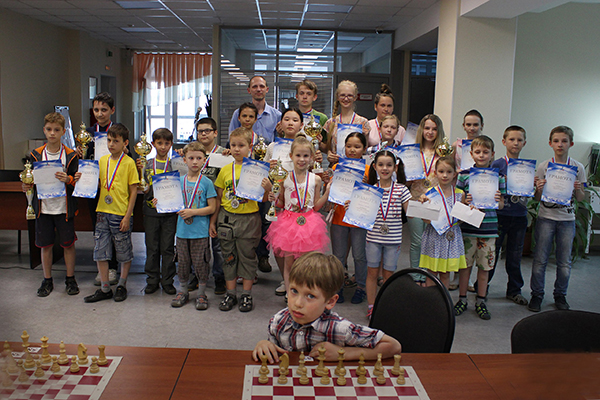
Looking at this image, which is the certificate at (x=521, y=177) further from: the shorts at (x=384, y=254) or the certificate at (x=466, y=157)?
the shorts at (x=384, y=254)

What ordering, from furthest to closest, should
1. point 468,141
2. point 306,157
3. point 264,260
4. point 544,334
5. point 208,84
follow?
point 208,84 → point 264,260 → point 468,141 → point 306,157 → point 544,334

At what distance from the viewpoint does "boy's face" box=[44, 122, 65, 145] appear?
3467mm

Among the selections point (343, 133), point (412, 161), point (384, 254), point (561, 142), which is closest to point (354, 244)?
point (384, 254)

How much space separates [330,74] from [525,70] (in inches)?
157

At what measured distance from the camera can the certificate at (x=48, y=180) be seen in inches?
137

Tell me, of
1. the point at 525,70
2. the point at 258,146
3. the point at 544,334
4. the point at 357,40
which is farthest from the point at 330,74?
the point at 544,334

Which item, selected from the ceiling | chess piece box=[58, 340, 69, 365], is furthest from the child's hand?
the ceiling

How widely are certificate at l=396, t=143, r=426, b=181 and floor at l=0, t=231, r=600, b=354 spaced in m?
1.13

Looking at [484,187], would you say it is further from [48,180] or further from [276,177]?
[48,180]

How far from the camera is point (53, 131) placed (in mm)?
3496

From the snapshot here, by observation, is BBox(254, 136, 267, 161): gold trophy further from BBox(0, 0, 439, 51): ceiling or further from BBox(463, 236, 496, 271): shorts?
BBox(0, 0, 439, 51): ceiling

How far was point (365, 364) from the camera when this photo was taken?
1.35 metres

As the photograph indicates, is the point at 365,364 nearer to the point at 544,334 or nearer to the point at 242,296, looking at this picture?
the point at 544,334

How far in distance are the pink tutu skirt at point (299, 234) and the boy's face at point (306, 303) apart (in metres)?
1.72
